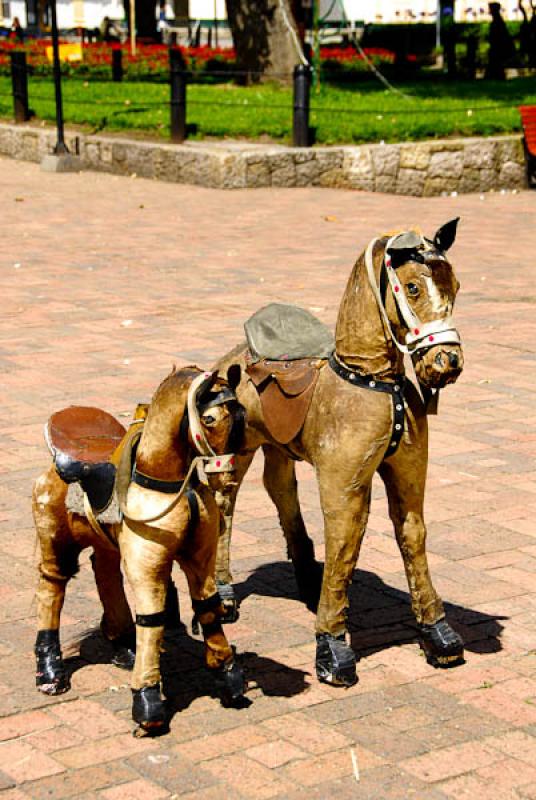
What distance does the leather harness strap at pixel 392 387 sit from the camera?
487cm

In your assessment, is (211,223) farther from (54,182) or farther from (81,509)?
(81,509)

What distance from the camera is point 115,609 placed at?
16.6 feet

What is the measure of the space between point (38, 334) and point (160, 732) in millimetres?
6150

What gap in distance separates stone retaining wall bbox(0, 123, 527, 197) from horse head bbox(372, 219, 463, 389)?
13190 millimetres

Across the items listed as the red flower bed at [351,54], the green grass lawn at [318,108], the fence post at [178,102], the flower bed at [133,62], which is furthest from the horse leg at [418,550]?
the red flower bed at [351,54]

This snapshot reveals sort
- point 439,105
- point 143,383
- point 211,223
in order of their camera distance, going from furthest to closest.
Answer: point 439,105 < point 211,223 < point 143,383

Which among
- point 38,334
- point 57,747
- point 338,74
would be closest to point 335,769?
point 57,747

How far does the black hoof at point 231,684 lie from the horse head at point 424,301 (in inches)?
45.6

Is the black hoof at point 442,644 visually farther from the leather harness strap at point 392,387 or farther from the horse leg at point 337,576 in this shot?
the leather harness strap at point 392,387

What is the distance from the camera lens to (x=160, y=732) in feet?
15.0

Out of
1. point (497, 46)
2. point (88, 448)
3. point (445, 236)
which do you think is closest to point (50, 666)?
point (88, 448)

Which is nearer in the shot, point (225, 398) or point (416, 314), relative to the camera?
point (225, 398)

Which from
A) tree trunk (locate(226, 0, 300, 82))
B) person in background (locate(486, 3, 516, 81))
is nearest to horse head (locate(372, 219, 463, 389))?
tree trunk (locate(226, 0, 300, 82))

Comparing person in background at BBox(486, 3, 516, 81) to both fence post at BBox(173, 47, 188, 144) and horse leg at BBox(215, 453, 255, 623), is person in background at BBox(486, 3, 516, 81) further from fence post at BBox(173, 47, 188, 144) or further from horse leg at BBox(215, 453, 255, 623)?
horse leg at BBox(215, 453, 255, 623)
